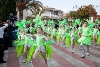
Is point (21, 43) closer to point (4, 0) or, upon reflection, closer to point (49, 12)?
point (4, 0)

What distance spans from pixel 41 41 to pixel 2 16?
23980mm

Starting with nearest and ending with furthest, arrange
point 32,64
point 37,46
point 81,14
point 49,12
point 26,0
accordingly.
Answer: point 37,46, point 32,64, point 26,0, point 81,14, point 49,12

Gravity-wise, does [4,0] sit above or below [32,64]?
above

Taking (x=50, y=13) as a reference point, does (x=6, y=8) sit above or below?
below

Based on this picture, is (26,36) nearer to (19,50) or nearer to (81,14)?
(19,50)

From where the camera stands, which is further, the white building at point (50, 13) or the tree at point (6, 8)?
the white building at point (50, 13)

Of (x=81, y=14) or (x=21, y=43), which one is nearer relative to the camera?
(x=21, y=43)

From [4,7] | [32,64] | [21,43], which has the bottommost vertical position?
[32,64]

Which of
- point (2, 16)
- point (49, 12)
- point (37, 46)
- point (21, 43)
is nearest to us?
point (37, 46)

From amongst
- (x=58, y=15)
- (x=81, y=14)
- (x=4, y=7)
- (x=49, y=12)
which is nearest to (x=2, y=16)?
(x=4, y=7)

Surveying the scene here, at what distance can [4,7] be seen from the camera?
110 feet

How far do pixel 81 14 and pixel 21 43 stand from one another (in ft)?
170

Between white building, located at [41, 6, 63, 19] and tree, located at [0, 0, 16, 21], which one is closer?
tree, located at [0, 0, 16, 21]

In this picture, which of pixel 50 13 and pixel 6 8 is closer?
pixel 6 8
